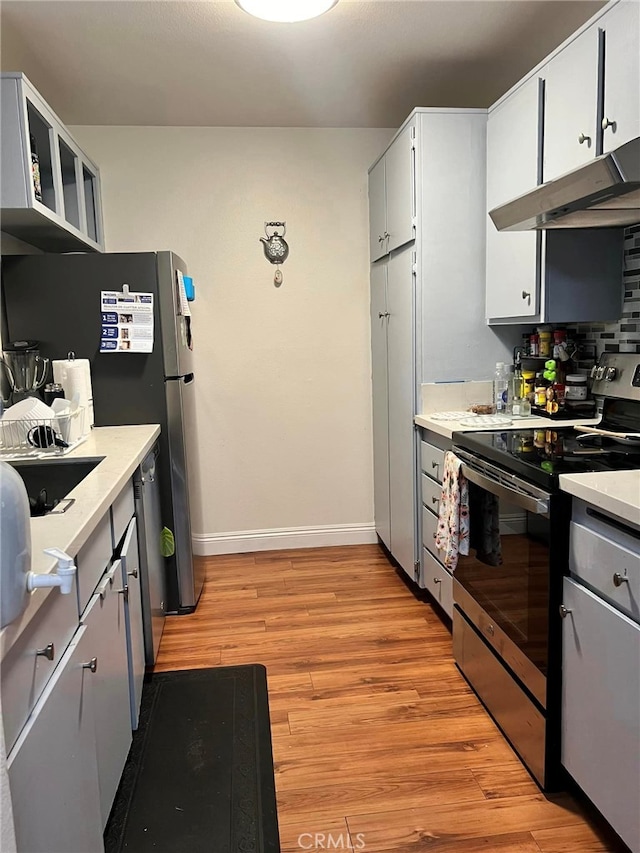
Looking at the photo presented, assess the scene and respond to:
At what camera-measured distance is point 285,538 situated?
3.93 m

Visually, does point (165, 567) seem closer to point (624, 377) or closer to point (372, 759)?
point (372, 759)

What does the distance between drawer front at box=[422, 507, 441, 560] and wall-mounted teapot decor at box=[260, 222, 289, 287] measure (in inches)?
66.4

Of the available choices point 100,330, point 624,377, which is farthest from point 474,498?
point 100,330

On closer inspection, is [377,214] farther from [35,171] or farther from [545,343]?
[35,171]

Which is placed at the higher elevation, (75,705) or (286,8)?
(286,8)

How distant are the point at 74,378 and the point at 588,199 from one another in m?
1.95

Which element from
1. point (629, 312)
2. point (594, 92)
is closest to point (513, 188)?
point (594, 92)

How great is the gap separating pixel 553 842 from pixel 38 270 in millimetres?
2706

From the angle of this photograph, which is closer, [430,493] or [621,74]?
[621,74]

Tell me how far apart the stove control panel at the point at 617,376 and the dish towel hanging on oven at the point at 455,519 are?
702mm

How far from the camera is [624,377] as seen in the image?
2.43 metres

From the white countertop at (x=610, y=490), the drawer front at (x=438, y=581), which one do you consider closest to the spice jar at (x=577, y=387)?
the drawer front at (x=438, y=581)

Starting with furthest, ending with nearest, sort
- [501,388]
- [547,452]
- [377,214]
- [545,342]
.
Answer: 1. [377,214]
2. [501,388]
3. [545,342]
4. [547,452]

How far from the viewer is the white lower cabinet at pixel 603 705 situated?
139cm
